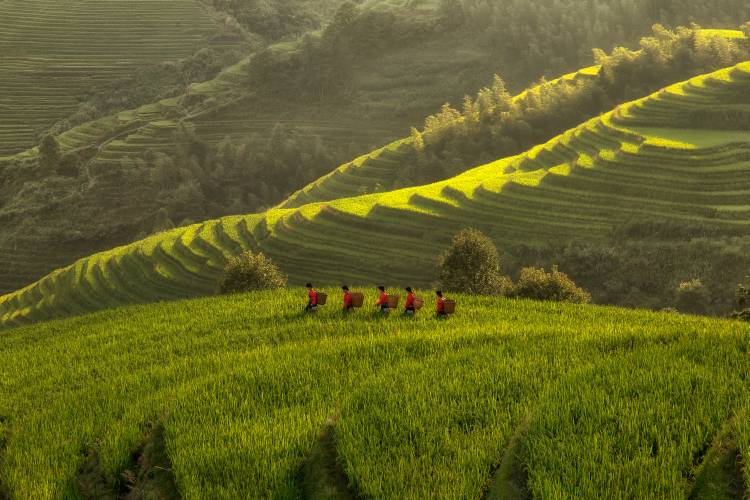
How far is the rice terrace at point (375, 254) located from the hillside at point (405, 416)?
51mm

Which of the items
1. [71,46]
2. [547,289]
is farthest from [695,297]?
[71,46]

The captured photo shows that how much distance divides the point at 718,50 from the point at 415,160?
35.0 m

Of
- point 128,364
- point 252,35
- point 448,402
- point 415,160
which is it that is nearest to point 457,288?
point 128,364

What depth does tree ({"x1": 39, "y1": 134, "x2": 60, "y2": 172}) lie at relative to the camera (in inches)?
3472

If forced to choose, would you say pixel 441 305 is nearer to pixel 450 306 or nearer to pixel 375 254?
pixel 450 306

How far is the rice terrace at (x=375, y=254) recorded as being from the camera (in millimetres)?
8477

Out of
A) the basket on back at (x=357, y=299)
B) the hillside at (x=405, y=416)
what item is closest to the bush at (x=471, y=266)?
the basket on back at (x=357, y=299)

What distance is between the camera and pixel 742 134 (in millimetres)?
51531

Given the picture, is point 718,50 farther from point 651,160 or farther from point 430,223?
point 430,223

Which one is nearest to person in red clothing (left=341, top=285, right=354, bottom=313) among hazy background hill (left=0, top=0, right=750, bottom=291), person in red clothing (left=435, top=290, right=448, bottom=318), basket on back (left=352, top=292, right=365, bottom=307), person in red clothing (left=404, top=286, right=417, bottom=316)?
basket on back (left=352, top=292, right=365, bottom=307)

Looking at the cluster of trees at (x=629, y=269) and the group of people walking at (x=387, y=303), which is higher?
the group of people walking at (x=387, y=303)

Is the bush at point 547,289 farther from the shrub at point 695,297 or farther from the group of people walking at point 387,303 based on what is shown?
the shrub at point 695,297

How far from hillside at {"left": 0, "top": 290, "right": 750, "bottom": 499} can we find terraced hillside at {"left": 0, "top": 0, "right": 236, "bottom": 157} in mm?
106044

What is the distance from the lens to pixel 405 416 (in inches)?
362
